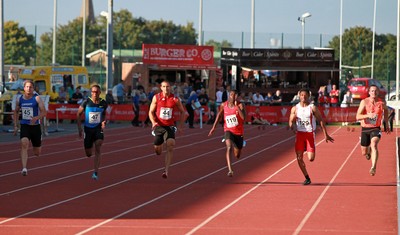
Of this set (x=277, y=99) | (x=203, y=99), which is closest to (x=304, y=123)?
(x=203, y=99)

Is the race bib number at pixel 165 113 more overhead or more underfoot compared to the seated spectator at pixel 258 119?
more overhead

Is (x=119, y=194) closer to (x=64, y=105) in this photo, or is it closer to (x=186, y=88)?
(x=64, y=105)

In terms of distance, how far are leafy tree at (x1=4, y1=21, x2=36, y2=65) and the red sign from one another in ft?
184

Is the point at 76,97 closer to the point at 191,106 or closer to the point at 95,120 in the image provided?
the point at 191,106

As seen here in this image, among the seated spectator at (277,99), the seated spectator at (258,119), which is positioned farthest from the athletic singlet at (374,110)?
the seated spectator at (277,99)

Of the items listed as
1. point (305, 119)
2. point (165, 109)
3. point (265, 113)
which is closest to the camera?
point (305, 119)

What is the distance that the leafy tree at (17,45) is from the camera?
372 ft

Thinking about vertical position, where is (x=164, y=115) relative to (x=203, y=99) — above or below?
below

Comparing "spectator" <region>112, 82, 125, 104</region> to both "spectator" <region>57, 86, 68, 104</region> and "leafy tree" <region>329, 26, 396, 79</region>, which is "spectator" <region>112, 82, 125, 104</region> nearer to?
"spectator" <region>57, 86, 68, 104</region>

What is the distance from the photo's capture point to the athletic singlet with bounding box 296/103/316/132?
60.2 feet

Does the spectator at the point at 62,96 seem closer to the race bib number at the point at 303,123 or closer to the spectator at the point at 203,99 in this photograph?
the spectator at the point at 203,99

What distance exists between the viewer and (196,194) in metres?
17.2

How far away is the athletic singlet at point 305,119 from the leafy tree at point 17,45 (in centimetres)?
9404

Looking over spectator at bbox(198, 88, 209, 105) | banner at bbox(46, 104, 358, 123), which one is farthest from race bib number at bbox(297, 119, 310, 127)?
spectator at bbox(198, 88, 209, 105)
